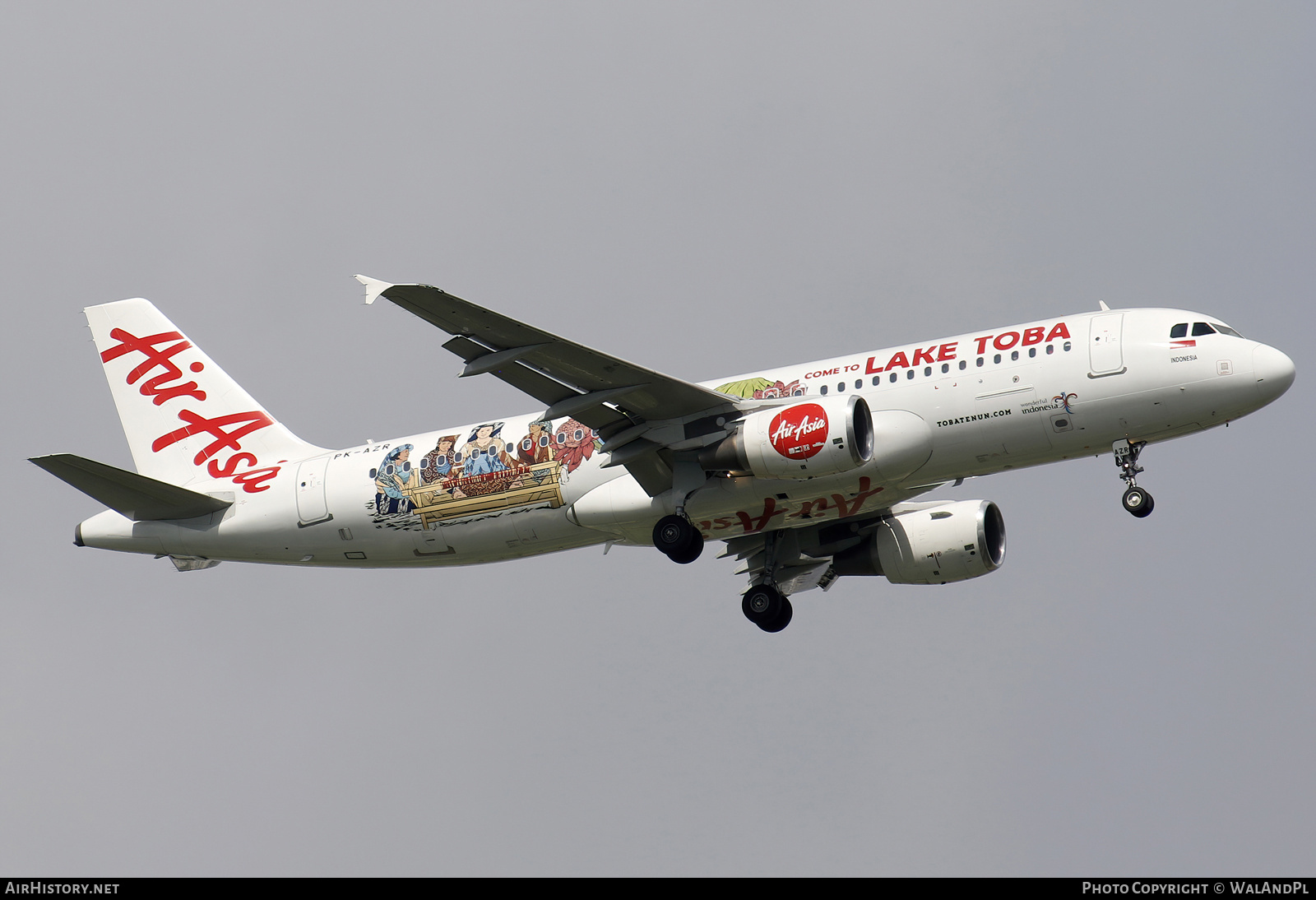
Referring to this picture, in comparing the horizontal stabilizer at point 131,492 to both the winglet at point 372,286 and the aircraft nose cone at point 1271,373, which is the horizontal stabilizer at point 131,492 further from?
the aircraft nose cone at point 1271,373

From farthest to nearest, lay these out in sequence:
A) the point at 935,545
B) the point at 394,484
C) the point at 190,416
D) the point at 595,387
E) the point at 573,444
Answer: the point at 190,416 → the point at 935,545 → the point at 394,484 → the point at 573,444 → the point at 595,387

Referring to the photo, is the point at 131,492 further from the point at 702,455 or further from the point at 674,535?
the point at 702,455

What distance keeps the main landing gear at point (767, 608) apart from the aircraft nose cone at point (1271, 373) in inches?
500

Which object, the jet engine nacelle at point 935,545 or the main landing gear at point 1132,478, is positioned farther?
the jet engine nacelle at point 935,545

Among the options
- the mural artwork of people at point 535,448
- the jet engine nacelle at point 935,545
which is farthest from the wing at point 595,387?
the jet engine nacelle at point 935,545

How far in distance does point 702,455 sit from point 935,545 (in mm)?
7792

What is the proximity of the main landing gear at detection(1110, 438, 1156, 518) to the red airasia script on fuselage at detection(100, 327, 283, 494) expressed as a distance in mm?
20182

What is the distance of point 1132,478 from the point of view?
111 feet

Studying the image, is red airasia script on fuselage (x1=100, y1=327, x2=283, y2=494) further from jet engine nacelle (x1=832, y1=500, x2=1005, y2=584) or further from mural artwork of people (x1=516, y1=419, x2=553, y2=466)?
jet engine nacelle (x1=832, y1=500, x2=1005, y2=584)

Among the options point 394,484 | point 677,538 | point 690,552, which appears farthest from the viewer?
point 394,484

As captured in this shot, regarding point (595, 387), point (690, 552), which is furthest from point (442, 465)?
point (690, 552)

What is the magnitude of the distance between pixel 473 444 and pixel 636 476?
4.33m

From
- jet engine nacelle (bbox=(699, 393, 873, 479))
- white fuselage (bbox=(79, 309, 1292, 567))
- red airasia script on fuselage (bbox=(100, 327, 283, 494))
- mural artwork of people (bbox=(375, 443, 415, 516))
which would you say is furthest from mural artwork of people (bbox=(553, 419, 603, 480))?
red airasia script on fuselage (bbox=(100, 327, 283, 494))

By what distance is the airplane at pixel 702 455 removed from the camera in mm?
33156
